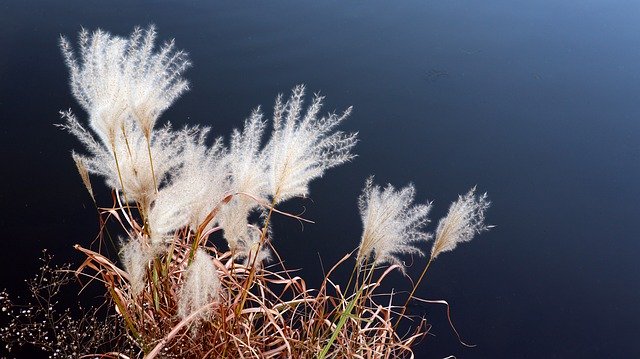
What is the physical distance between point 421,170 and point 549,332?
58 cm

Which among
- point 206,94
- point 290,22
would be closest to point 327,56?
point 290,22

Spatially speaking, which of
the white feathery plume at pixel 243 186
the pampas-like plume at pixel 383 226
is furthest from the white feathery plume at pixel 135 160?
the pampas-like plume at pixel 383 226

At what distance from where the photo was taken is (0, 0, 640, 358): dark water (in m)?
1.71

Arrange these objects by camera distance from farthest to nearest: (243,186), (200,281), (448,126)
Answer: (448,126) → (243,186) → (200,281)

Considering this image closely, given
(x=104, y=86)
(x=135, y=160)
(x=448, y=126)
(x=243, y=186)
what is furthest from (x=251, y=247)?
Result: (x=448, y=126)

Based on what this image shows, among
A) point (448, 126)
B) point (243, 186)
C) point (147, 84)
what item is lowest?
point (448, 126)

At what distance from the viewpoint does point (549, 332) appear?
1667 mm

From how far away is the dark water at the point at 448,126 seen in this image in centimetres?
171

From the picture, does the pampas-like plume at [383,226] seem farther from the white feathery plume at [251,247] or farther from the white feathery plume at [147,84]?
the white feathery plume at [147,84]

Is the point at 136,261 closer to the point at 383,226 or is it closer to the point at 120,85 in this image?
the point at 120,85

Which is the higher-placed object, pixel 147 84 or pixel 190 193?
pixel 147 84

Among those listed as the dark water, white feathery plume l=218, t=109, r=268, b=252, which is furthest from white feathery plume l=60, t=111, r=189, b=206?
the dark water

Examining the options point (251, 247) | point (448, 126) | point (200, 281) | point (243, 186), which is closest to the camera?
point (200, 281)

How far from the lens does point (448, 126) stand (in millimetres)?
2197
